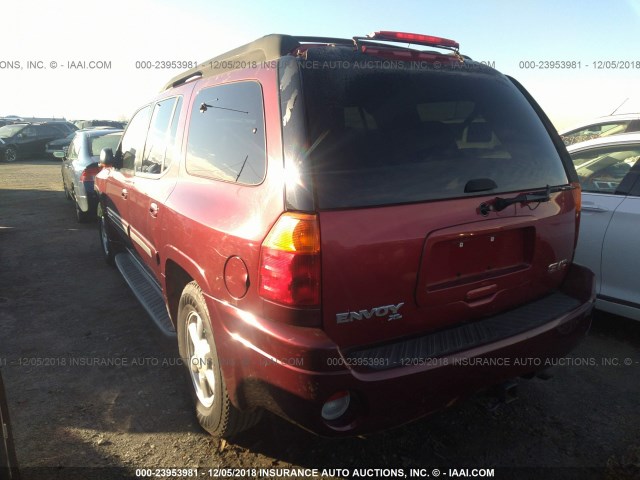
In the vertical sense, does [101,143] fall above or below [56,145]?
above

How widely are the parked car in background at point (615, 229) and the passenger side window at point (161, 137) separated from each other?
320cm

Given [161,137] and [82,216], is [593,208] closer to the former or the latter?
[161,137]

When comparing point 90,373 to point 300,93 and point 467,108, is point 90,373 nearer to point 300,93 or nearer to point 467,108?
point 300,93

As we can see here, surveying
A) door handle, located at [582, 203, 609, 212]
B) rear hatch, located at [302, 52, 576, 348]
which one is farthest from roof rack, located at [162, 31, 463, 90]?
door handle, located at [582, 203, 609, 212]

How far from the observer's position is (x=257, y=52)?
2270 mm

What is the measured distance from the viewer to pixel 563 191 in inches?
93.6

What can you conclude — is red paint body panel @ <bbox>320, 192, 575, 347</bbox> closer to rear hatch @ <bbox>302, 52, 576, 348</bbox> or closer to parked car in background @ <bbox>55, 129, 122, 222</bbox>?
rear hatch @ <bbox>302, 52, 576, 348</bbox>

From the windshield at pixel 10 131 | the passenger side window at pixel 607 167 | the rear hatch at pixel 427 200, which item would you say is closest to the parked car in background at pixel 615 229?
the passenger side window at pixel 607 167

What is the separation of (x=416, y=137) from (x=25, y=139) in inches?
935

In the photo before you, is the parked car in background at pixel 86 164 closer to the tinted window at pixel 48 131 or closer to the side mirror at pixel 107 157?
the side mirror at pixel 107 157

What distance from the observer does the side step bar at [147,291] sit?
3.07m

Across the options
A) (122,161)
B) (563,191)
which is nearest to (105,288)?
(122,161)

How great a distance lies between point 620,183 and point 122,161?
4.29m

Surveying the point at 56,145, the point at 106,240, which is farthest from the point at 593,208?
the point at 56,145
